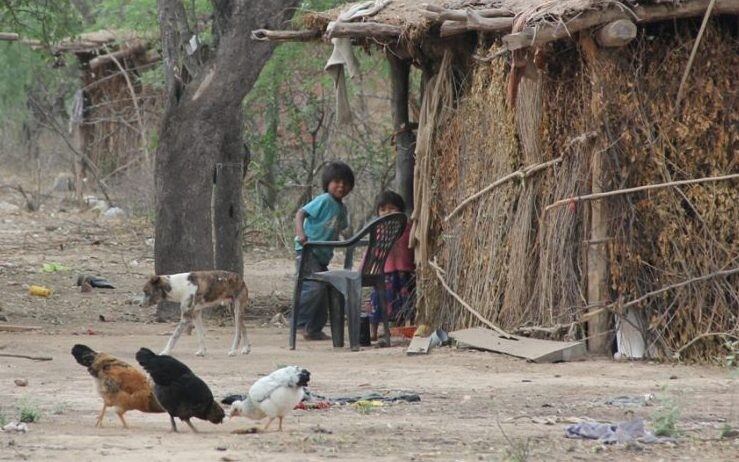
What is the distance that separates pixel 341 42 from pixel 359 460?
23.5 feet

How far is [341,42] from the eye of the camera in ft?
42.3

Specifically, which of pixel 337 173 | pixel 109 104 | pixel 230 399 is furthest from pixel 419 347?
pixel 109 104

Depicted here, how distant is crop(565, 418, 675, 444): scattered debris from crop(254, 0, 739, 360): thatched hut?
8.71ft

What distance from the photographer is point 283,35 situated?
1276 centimetres

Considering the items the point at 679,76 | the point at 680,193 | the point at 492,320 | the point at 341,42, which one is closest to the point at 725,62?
the point at 679,76

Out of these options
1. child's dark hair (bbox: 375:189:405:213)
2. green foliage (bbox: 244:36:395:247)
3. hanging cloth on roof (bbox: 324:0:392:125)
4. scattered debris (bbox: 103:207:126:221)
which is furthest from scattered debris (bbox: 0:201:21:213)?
child's dark hair (bbox: 375:189:405:213)

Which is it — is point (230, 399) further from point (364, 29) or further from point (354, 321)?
point (364, 29)

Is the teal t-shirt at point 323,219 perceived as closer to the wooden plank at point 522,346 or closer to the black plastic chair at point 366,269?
the black plastic chair at point 366,269

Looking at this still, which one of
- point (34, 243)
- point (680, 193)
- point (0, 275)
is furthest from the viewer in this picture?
point (34, 243)

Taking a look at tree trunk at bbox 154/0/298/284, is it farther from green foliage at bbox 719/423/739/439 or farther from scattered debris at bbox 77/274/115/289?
green foliage at bbox 719/423/739/439

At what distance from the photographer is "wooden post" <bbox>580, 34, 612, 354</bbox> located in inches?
404

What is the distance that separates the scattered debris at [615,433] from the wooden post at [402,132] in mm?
6871

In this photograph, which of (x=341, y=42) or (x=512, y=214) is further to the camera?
(x=341, y=42)

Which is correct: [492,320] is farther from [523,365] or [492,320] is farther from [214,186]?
[214,186]
